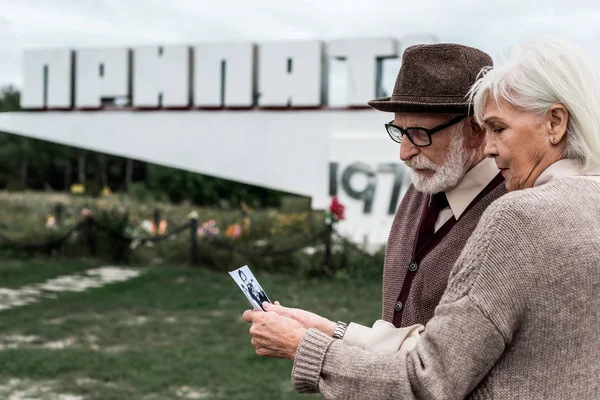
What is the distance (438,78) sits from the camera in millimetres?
1969

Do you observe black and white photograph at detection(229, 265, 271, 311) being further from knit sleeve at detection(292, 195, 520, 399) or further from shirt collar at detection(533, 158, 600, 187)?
shirt collar at detection(533, 158, 600, 187)

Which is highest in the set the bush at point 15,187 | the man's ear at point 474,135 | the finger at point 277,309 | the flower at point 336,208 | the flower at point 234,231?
the man's ear at point 474,135

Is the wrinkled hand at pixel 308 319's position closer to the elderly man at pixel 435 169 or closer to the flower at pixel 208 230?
the elderly man at pixel 435 169

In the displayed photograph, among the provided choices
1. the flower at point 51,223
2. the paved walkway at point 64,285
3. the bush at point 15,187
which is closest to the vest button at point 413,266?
the paved walkway at point 64,285

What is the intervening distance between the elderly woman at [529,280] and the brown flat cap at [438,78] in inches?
16.1

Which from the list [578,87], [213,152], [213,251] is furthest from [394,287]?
[213,152]

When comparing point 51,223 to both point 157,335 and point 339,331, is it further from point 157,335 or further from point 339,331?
point 339,331

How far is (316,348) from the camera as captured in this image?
1.56 metres

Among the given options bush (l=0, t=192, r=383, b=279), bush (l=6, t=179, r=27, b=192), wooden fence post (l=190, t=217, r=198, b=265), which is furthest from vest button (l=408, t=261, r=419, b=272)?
bush (l=6, t=179, r=27, b=192)

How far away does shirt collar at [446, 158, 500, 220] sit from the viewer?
6.37 feet

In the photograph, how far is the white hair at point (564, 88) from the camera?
1.43 metres

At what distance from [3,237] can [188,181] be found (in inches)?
597

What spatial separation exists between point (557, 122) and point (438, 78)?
0.56 metres

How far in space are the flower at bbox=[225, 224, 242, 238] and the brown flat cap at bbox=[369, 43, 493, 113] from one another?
9.74 metres
